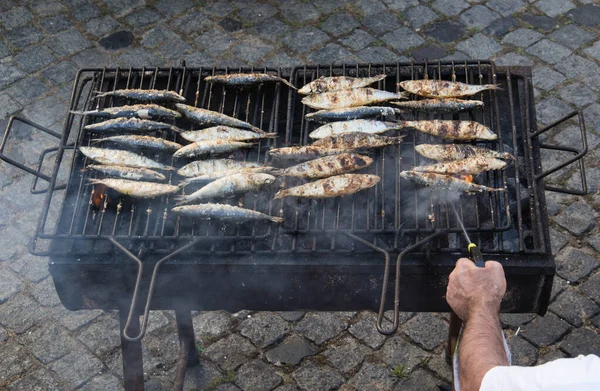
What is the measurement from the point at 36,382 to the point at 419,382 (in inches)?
124

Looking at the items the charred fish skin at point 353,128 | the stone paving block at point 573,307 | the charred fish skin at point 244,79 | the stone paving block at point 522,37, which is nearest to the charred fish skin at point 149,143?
the charred fish skin at point 244,79

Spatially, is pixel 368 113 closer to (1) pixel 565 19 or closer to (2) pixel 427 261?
(2) pixel 427 261

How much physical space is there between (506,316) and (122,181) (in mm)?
3461

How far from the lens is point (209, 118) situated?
4.73m

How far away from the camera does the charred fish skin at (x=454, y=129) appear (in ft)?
14.5

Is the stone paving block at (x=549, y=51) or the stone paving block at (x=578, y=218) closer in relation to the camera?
the stone paving block at (x=578, y=218)

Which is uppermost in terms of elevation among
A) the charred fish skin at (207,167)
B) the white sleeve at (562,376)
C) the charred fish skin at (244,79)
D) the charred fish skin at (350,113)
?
the charred fish skin at (244,79)

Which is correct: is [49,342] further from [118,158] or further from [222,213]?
[222,213]

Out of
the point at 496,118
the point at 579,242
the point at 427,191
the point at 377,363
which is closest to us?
the point at 427,191

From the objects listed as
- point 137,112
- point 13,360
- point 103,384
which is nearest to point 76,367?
point 103,384

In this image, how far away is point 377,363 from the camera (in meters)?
5.45

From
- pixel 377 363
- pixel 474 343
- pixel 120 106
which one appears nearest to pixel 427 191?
pixel 474 343

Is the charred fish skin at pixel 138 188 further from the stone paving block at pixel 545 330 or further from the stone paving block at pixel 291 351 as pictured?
the stone paving block at pixel 545 330

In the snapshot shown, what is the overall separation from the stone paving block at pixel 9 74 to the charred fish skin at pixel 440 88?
5.32 metres
